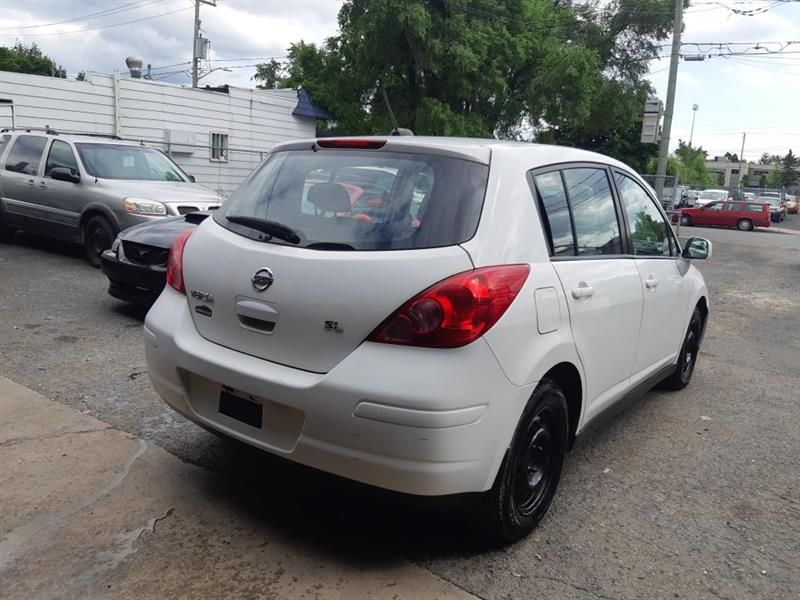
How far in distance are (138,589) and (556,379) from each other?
1858mm

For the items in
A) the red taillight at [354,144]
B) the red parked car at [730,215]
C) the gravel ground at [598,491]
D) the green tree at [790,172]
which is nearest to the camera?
the gravel ground at [598,491]

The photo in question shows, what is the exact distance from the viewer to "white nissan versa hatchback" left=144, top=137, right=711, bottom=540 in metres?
2.39

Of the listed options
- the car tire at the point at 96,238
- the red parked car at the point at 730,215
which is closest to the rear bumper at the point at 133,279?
the car tire at the point at 96,238

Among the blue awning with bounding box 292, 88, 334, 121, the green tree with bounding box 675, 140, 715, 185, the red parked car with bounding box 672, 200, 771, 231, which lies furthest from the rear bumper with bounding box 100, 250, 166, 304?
the green tree with bounding box 675, 140, 715, 185

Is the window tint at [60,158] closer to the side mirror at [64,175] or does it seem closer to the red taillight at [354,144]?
the side mirror at [64,175]

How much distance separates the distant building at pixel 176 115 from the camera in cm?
1576

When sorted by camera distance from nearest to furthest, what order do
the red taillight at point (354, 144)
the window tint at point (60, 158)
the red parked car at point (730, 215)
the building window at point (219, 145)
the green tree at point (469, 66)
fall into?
the red taillight at point (354, 144), the window tint at point (60, 158), the building window at point (219, 145), the green tree at point (469, 66), the red parked car at point (730, 215)

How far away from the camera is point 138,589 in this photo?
244 cm

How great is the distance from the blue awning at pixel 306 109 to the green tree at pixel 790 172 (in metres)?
97.1

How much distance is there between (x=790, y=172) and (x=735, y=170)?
1885 inches

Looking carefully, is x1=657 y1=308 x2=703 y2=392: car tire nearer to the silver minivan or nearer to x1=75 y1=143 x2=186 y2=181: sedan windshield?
the silver minivan

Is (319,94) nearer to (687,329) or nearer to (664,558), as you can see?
(687,329)

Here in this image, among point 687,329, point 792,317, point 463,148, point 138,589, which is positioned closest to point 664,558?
point 463,148

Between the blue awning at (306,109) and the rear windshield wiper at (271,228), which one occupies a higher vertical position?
the blue awning at (306,109)
